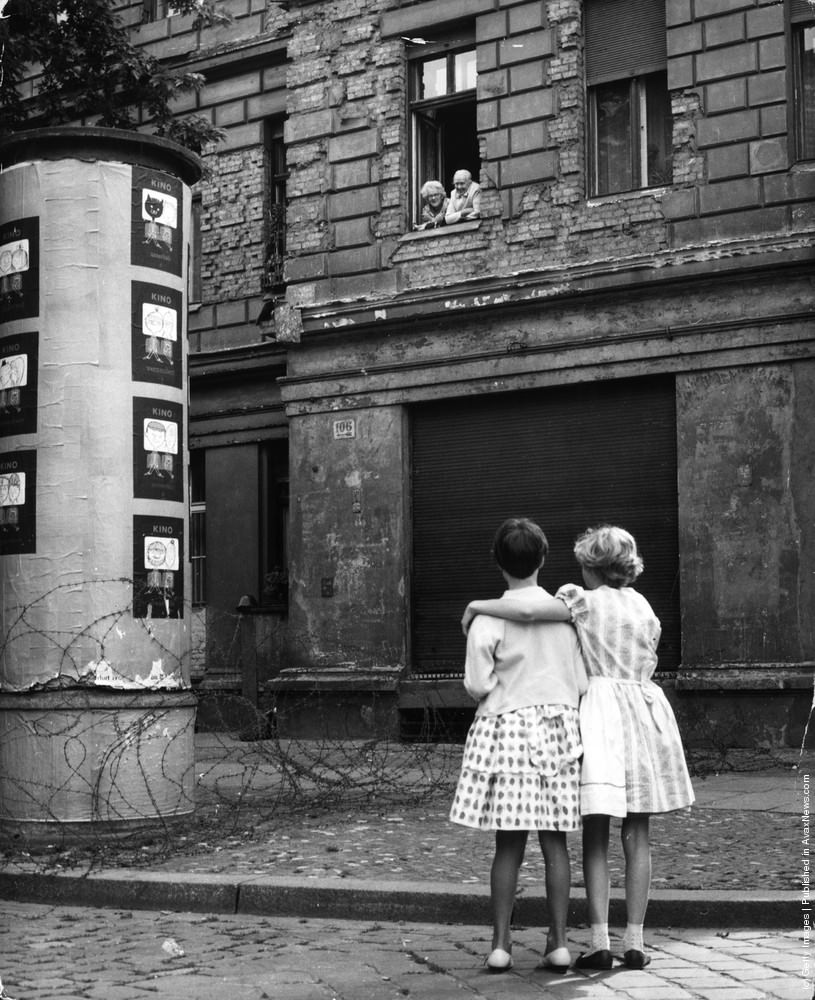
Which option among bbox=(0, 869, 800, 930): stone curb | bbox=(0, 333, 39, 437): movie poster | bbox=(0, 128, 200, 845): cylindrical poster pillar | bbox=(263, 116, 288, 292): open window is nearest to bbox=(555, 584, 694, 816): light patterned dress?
bbox=(0, 869, 800, 930): stone curb

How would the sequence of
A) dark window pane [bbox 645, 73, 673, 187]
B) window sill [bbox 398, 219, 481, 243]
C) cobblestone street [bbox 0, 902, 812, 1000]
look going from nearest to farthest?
cobblestone street [bbox 0, 902, 812, 1000]
dark window pane [bbox 645, 73, 673, 187]
window sill [bbox 398, 219, 481, 243]

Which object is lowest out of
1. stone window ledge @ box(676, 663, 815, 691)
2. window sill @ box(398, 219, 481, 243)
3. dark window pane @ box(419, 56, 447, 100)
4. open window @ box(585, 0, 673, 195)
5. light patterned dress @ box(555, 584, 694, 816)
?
stone window ledge @ box(676, 663, 815, 691)

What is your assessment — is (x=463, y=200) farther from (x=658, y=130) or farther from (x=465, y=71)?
(x=658, y=130)

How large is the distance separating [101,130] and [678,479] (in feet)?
25.6

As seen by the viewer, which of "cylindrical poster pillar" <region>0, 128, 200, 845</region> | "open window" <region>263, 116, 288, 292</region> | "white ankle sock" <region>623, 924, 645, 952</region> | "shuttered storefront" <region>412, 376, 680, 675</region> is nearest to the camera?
"white ankle sock" <region>623, 924, 645, 952</region>

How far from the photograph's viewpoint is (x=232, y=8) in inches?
790

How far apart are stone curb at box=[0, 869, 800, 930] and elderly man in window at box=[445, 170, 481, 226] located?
35.4 feet

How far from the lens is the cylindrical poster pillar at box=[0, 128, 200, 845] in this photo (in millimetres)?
9031

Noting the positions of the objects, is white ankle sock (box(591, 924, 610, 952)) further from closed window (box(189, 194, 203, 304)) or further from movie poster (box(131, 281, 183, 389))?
closed window (box(189, 194, 203, 304))

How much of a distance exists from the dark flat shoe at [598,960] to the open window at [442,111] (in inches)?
512

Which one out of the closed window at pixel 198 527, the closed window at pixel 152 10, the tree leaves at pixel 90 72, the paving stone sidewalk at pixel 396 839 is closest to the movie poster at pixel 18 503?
the paving stone sidewalk at pixel 396 839

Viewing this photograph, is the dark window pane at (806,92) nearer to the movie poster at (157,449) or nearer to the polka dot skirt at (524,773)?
the movie poster at (157,449)

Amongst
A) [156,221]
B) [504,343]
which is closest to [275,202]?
[504,343]

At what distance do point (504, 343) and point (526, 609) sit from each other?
11020mm
